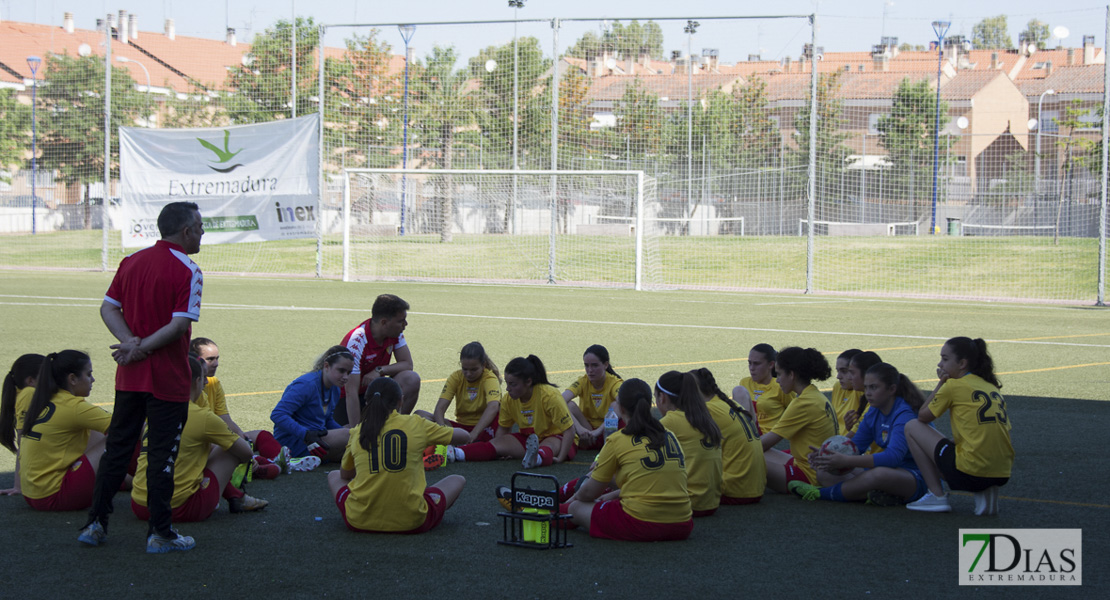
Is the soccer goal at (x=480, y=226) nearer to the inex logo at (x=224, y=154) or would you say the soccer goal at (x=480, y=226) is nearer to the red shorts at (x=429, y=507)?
the inex logo at (x=224, y=154)

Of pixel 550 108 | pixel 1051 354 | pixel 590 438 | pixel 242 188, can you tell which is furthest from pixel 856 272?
pixel 590 438

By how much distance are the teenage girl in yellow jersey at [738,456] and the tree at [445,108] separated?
934 inches

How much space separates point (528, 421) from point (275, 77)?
2640 centimetres

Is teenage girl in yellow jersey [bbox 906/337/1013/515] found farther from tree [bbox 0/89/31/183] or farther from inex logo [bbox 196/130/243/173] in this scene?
tree [bbox 0/89/31/183]

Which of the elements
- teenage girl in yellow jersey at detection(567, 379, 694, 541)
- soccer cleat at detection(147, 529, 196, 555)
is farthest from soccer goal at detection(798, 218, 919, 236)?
soccer cleat at detection(147, 529, 196, 555)

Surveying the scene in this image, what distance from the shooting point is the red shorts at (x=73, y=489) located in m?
5.55

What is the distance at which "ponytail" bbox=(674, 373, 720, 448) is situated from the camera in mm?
5512

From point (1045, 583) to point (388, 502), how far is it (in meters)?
3.18

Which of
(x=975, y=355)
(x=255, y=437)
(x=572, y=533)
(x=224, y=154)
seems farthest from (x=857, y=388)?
(x=224, y=154)

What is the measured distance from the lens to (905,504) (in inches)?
237

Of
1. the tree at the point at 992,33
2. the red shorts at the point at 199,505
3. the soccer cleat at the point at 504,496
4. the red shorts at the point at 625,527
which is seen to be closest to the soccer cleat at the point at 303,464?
the red shorts at the point at 199,505

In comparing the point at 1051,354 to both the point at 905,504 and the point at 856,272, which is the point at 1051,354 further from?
the point at 856,272

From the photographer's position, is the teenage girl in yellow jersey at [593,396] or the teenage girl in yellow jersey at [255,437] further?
the teenage girl in yellow jersey at [593,396]
